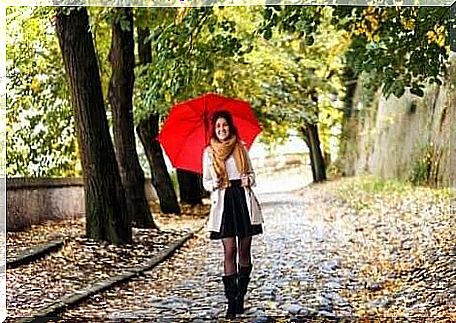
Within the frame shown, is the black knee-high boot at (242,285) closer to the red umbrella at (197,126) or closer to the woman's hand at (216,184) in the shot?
the woman's hand at (216,184)

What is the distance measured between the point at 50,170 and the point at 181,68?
6.03 ft

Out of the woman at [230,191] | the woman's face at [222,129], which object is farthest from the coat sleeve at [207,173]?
the woman's face at [222,129]

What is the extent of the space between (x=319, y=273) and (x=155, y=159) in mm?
2281

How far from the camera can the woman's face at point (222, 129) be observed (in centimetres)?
410

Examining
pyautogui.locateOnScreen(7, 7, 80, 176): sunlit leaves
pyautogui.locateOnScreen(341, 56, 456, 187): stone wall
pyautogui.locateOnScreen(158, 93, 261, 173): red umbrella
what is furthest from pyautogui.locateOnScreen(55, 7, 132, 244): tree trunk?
pyautogui.locateOnScreen(341, 56, 456, 187): stone wall

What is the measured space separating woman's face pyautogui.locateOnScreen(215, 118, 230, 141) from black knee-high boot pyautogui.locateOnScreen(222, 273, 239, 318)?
0.75 meters

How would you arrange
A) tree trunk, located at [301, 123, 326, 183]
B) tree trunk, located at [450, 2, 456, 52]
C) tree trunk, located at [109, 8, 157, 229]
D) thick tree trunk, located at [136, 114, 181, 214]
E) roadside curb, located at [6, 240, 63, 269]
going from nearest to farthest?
tree trunk, located at [450, 2, 456, 52]
roadside curb, located at [6, 240, 63, 269]
tree trunk, located at [301, 123, 326, 183]
tree trunk, located at [109, 8, 157, 229]
thick tree trunk, located at [136, 114, 181, 214]

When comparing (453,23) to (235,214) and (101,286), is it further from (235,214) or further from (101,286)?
(101,286)

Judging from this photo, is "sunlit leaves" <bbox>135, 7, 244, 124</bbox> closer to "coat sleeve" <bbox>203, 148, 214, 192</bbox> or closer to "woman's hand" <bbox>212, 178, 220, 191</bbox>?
"coat sleeve" <bbox>203, 148, 214, 192</bbox>

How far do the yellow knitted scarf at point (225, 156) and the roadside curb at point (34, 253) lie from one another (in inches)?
57.3

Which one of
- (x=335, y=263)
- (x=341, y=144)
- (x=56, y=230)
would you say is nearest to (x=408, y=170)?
(x=341, y=144)

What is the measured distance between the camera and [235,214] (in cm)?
411

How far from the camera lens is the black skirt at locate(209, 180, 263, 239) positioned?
4.07 metres

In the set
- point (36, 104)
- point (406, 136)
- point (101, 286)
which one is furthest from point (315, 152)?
point (36, 104)
